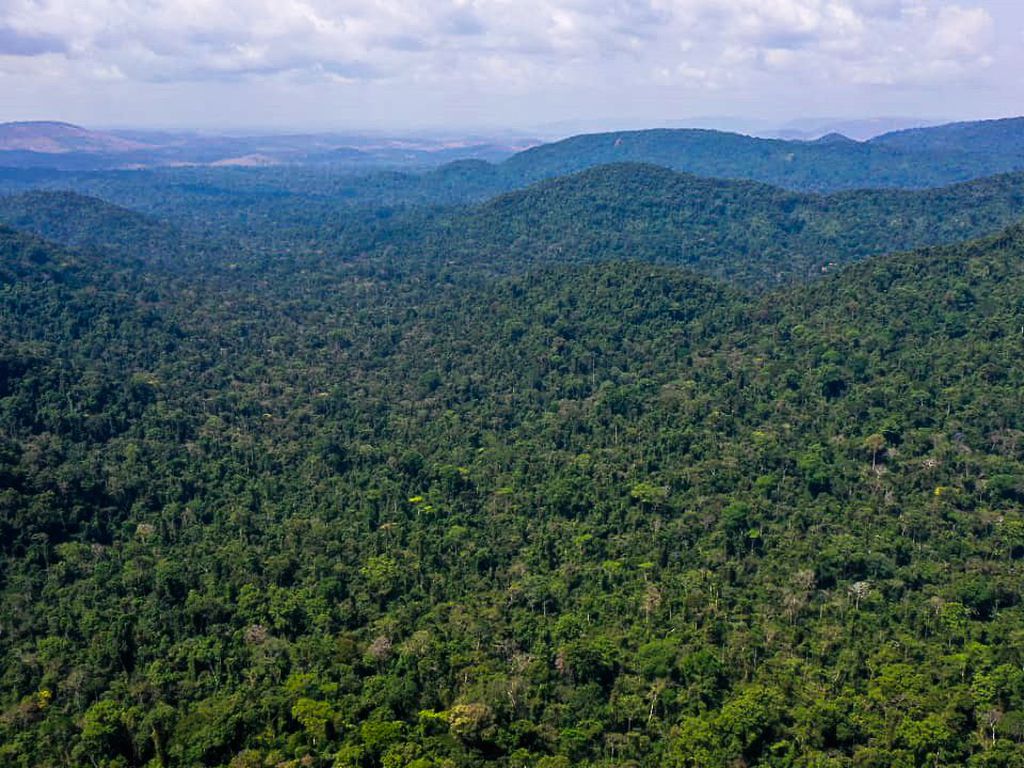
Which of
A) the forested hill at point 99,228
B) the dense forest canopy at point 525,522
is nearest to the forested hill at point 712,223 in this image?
the dense forest canopy at point 525,522

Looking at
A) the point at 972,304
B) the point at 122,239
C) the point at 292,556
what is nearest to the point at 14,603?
the point at 292,556

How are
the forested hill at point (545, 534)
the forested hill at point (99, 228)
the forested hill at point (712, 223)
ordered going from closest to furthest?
the forested hill at point (545, 534), the forested hill at point (712, 223), the forested hill at point (99, 228)

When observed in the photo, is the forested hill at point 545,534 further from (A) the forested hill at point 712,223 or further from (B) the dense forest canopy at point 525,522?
(A) the forested hill at point 712,223

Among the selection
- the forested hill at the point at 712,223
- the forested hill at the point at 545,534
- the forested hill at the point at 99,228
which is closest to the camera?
the forested hill at the point at 545,534

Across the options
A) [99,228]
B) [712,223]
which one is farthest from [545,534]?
[99,228]

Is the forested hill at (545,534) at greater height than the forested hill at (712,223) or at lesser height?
lesser

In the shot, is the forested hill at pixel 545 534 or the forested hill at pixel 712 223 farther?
the forested hill at pixel 712 223

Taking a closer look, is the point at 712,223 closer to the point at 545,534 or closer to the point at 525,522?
the point at 525,522
